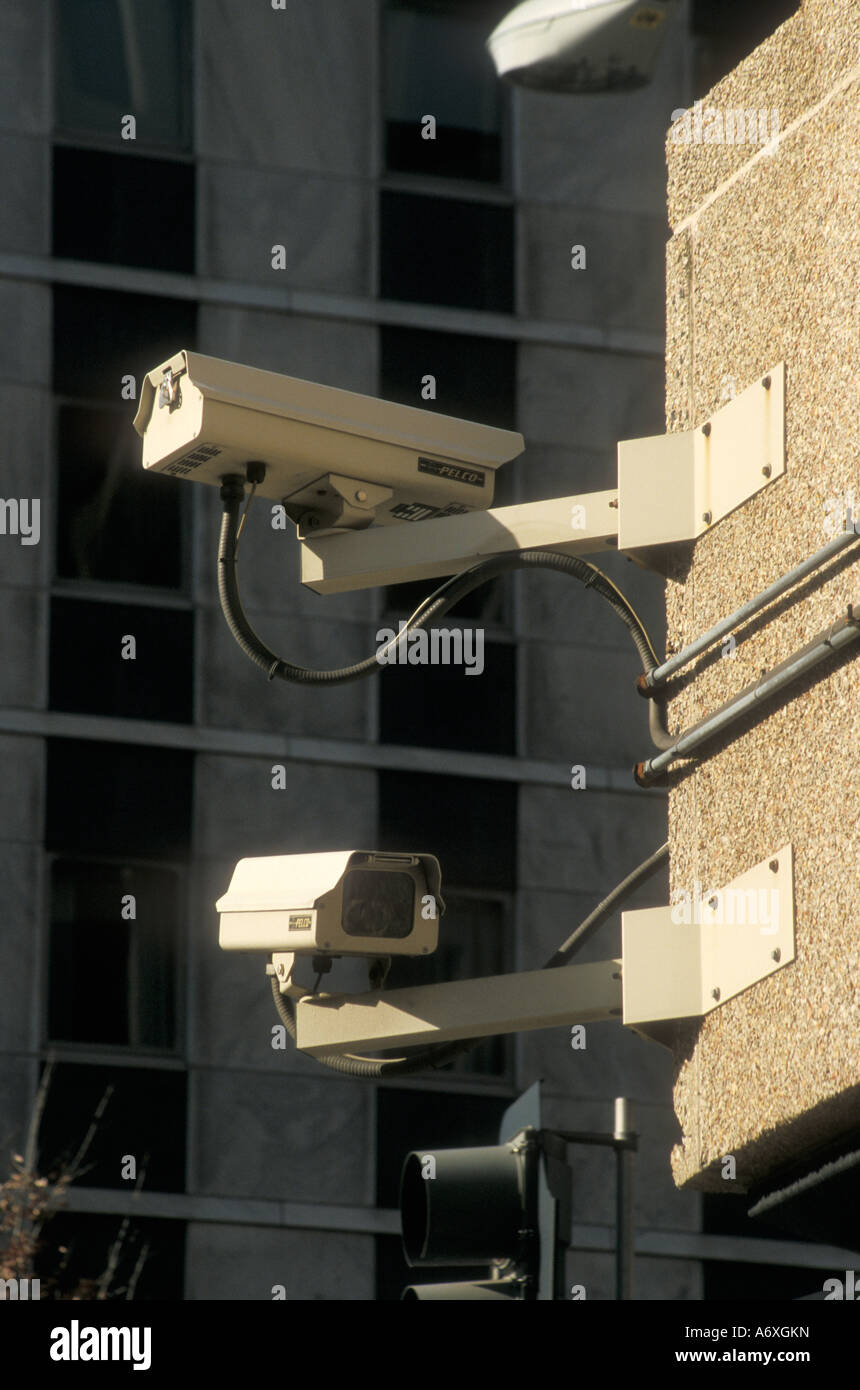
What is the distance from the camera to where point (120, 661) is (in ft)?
55.8

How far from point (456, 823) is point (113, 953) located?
257 centimetres

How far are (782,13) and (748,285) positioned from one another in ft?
53.2

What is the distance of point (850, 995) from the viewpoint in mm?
3352

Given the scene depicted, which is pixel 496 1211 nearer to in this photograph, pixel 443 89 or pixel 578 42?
pixel 578 42

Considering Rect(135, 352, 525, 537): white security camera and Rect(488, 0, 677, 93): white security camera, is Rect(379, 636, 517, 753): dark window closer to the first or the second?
Rect(135, 352, 525, 537): white security camera

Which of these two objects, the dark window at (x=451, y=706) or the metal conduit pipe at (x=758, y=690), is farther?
the dark window at (x=451, y=706)

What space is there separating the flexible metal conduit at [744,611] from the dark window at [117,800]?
503 inches

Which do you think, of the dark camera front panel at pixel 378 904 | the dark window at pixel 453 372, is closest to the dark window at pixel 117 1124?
the dark window at pixel 453 372

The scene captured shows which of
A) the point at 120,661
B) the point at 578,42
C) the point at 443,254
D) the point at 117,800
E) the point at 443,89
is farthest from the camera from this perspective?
the point at 443,89

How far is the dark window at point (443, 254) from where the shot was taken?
59.8 ft

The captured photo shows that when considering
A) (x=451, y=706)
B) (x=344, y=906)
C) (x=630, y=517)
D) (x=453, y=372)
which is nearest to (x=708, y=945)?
(x=630, y=517)

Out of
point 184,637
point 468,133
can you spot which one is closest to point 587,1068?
point 184,637

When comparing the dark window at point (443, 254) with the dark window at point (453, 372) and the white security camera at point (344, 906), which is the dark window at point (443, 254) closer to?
the dark window at point (453, 372)
